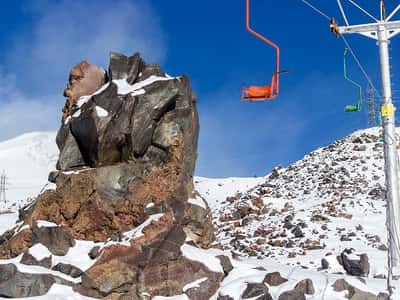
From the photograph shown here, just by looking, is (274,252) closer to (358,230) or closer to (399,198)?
(358,230)

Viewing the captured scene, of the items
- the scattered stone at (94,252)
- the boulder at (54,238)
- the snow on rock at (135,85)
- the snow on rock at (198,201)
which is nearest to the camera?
the scattered stone at (94,252)

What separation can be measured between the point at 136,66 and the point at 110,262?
11545mm

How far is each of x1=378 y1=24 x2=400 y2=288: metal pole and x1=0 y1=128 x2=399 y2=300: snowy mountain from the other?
734mm

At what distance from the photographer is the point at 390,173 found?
10.8 m

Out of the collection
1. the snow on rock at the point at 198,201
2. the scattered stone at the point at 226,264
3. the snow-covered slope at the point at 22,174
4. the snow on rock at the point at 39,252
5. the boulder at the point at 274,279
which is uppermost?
the snow on rock at the point at 198,201

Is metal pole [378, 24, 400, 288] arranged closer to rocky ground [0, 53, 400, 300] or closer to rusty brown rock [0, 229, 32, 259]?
rocky ground [0, 53, 400, 300]

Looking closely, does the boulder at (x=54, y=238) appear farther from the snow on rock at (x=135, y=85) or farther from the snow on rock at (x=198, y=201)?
the snow on rock at (x=135, y=85)

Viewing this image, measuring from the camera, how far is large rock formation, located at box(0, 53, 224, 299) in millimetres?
20094

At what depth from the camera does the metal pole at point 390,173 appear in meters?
10.5

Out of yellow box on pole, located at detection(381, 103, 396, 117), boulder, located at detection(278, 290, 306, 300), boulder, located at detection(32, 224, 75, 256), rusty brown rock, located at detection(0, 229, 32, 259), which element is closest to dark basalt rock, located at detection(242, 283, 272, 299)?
boulder, located at detection(278, 290, 306, 300)

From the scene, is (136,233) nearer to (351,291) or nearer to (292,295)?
(292,295)

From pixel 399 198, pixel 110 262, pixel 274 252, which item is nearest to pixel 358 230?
pixel 274 252

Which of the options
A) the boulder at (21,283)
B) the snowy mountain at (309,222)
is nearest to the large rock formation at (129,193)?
the boulder at (21,283)

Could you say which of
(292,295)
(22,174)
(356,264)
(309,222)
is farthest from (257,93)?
(22,174)
